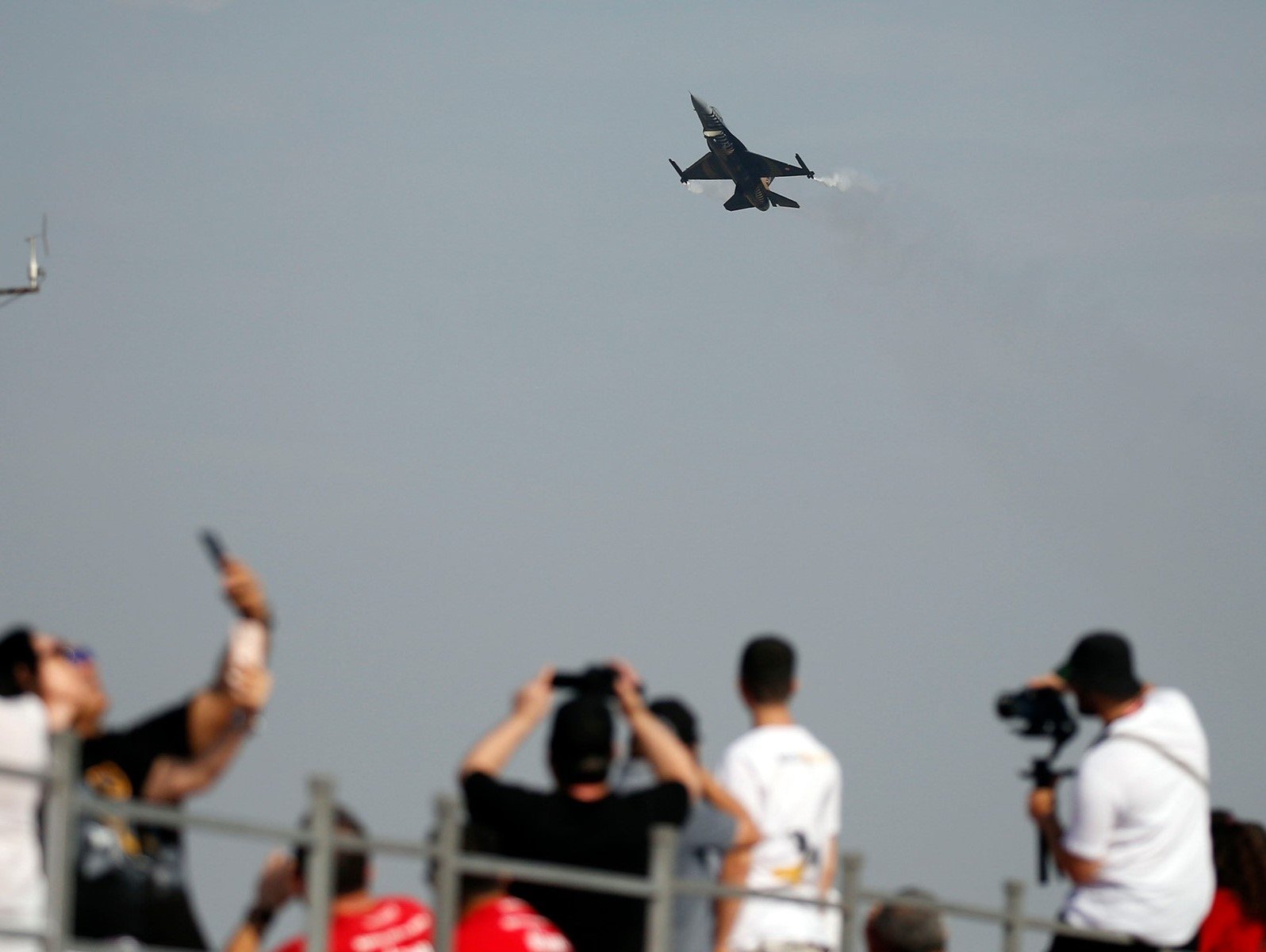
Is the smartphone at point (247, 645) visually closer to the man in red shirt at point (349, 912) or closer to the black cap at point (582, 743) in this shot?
the man in red shirt at point (349, 912)

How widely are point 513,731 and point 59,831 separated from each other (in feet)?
6.11

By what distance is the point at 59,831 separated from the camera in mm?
4891

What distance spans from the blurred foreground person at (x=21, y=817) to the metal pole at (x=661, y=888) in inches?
69.1

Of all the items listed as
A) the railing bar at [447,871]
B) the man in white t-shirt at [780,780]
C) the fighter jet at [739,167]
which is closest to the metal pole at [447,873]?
the railing bar at [447,871]

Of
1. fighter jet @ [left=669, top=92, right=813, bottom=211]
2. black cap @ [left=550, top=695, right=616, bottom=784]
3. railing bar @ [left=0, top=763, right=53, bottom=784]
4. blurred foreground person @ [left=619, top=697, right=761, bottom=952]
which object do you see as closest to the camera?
railing bar @ [left=0, top=763, right=53, bottom=784]

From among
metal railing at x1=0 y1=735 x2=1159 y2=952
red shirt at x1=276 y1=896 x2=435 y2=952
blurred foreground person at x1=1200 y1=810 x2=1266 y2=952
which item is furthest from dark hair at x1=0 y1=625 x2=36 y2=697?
blurred foreground person at x1=1200 y1=810 x2=1266 y2=952

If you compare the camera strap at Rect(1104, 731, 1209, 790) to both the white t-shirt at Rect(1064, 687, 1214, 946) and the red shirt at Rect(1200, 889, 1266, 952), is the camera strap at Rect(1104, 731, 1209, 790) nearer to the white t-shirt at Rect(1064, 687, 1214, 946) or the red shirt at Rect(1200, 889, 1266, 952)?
the white t-shirt at Rect(1064, 687, 1214, 946)

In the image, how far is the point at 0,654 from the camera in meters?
5.96

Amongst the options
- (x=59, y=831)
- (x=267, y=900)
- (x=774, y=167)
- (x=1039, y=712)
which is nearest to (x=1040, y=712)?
(x=1039, y=712)

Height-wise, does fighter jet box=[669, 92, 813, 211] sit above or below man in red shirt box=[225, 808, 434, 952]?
above

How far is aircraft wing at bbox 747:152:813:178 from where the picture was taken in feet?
115

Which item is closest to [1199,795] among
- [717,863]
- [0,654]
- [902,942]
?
[902,942]

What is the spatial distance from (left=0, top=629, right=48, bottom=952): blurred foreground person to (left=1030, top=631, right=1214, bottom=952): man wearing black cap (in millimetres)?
3853

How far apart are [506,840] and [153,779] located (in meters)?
1.11
